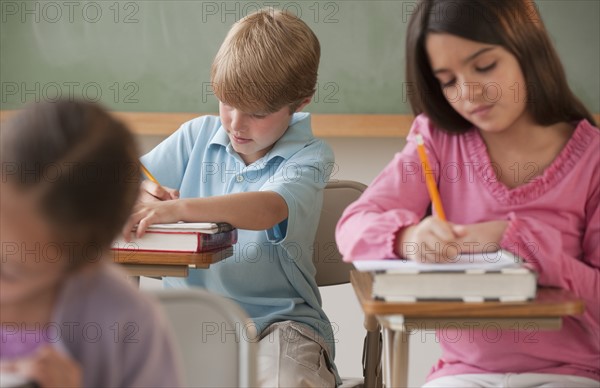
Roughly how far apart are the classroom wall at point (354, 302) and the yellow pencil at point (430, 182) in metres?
1.49

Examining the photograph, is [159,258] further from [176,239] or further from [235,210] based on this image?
[235,210]

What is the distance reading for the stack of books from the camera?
1.28 metres

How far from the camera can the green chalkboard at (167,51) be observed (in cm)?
302

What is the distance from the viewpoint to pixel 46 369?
0.71 meters

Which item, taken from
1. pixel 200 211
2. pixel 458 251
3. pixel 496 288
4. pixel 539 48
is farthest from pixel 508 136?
pixel 200 211

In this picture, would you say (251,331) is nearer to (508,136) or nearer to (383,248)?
(383,248)

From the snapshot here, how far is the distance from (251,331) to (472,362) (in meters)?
0.46

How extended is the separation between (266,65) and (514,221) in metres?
0.86

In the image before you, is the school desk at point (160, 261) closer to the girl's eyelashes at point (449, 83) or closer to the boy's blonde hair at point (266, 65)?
the boy's blonde hair at point (266, 65)

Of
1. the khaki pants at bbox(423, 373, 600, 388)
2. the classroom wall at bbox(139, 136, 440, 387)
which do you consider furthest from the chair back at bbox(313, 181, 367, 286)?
the classroom wall at bbox(139, 136, 440, 387)

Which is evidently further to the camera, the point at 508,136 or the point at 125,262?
the point at 125,262

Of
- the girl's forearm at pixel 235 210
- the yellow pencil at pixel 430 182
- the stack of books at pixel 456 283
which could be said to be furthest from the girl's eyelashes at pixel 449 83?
the girl's forearm at pixel 235 210

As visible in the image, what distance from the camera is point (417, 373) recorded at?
337 centimetres

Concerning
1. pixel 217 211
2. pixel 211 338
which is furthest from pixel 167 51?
pixel 211 338
